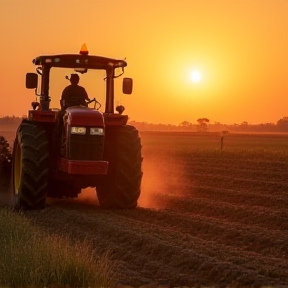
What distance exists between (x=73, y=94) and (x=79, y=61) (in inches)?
25.1

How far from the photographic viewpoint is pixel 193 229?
12.9 meters

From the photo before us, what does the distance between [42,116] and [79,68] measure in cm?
128

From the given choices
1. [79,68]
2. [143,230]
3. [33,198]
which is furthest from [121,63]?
[143,230]

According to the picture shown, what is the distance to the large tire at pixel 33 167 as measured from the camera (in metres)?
14.2

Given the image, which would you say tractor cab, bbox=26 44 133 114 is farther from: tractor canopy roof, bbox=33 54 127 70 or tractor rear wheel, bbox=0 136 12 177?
tractor rear wheel, bbox=0 136 12 177

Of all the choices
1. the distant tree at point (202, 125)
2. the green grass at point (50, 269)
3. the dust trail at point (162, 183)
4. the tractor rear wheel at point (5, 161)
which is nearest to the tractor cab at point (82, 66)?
the tractor rear wheel at point (5, 161)

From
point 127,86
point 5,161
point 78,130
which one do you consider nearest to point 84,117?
point 78,130

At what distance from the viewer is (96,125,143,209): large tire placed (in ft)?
48.1

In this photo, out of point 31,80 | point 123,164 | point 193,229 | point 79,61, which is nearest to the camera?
point 193,229

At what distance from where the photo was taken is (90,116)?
46.4 ft

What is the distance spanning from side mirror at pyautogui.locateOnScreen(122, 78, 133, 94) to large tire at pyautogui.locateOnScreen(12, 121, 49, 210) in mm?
1578

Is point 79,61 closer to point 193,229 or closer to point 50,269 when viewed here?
point 193,229

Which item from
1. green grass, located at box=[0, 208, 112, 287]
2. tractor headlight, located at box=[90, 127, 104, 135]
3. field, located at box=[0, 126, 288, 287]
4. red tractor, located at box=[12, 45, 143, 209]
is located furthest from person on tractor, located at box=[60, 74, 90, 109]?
green grass, located at box=[0, 208, 112, 287]

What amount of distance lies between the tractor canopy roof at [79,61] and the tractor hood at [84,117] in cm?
115
